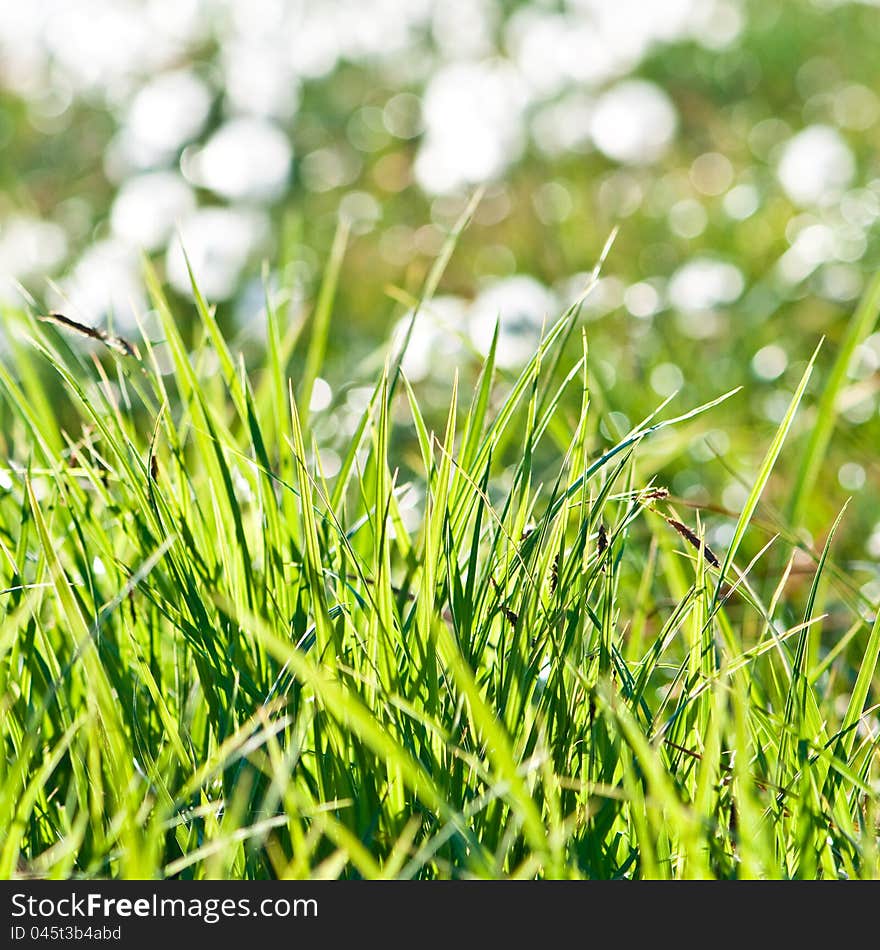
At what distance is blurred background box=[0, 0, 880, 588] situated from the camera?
2.07 metres

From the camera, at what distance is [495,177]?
116 inches

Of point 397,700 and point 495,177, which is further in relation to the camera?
point 495,177

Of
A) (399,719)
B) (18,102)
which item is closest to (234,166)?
(18,102)

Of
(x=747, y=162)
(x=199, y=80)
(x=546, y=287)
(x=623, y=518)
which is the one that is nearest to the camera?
(x=623, y=518)

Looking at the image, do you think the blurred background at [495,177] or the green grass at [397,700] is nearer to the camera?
the green grass at [397,700]

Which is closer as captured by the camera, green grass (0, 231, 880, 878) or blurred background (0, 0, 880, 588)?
green grass (0, 231, 880, 878)

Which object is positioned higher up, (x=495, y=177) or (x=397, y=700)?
(x=495, y=177)

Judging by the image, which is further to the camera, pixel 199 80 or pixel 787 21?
pixel 787 21

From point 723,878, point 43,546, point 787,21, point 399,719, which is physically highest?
point 787,21

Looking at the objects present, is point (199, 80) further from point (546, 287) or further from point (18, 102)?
point (546, 287)

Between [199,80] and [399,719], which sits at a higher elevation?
[199,80]

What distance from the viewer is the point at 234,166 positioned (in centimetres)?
278

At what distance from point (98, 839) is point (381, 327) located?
5.68 feet

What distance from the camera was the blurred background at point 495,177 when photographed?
207cm
